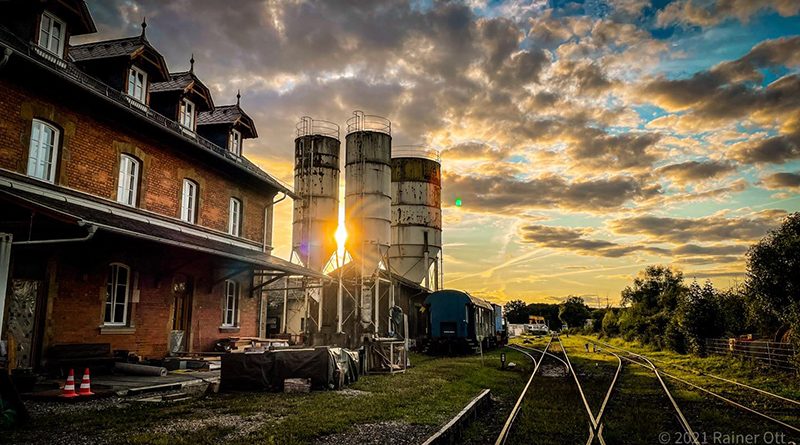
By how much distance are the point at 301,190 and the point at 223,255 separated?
55.1ft

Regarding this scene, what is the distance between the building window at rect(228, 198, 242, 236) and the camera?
67.6 ft

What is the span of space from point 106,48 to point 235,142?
263 inches

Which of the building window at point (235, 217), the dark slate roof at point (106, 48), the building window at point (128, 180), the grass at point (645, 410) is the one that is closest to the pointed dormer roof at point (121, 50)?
the dark slate roof at point (106, 48)

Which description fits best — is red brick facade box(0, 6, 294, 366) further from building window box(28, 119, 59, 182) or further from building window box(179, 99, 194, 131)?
building window box(179, 99, 194, 131)

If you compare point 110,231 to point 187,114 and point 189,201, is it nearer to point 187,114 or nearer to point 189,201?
point 189,201

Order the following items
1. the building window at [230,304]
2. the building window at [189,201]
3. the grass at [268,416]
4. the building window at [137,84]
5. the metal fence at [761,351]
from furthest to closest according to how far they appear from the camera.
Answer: the building window at [230,304] → the building window at [189,201] → the metal fence at [761,351] → the building window at [137,84] → the grass at [268,416]

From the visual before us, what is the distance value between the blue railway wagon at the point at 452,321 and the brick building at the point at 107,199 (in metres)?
10.9

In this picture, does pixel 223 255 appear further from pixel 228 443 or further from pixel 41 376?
pixel 228 443

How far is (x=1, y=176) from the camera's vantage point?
37.5 feet

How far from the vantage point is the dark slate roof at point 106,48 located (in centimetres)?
1547

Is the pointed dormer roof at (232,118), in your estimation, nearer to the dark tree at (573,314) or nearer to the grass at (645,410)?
the grass at (645,410)

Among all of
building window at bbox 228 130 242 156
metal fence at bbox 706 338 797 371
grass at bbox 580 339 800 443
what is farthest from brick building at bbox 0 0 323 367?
metal fence at bbox 706 338 797 371

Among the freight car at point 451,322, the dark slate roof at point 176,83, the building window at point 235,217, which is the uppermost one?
the dark slate roof at point 176,83

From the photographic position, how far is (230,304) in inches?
797
